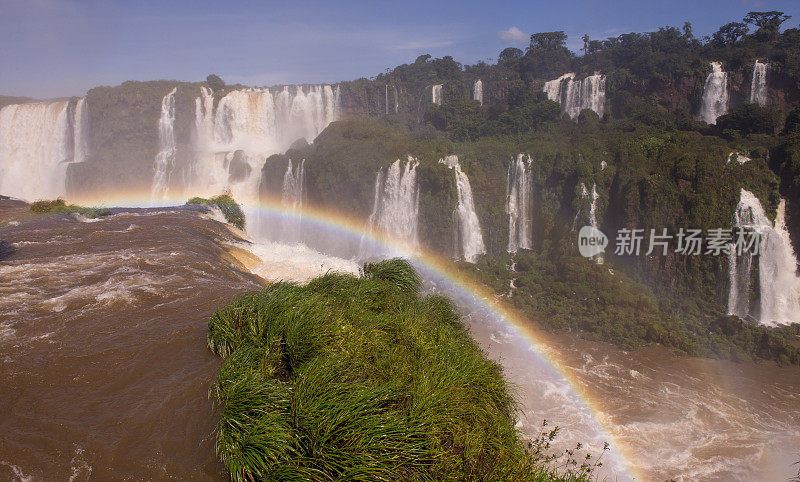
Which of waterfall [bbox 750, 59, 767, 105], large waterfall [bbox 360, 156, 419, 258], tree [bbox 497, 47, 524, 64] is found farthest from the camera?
tree [bbox 497, 47, 524, 64]

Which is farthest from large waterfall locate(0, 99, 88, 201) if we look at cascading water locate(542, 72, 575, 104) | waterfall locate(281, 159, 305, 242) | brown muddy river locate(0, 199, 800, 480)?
cascading water locate(542, 72, 575, 104)

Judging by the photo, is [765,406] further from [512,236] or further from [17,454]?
[17,454]

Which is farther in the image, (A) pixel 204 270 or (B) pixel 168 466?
(A) pixel 204 270

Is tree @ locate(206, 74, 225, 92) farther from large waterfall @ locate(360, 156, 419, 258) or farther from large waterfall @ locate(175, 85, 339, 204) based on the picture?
large waterfall @ locate(360, 156, 419, 258)

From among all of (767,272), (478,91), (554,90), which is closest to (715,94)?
(554,90)

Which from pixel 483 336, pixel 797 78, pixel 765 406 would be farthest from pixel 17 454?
pixel 797 78
